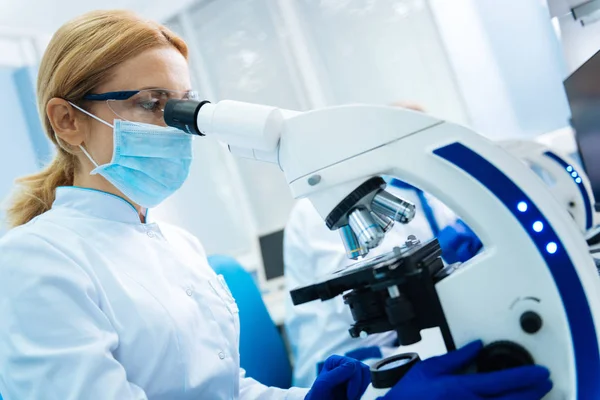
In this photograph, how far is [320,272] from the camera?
1.85m

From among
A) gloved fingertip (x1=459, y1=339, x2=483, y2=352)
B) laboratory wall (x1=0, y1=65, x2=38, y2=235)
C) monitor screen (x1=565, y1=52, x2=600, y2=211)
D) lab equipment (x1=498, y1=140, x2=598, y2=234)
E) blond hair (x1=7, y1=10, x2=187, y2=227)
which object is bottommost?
lab equipment (x1=498, y1=140, x2=598, y2=234)

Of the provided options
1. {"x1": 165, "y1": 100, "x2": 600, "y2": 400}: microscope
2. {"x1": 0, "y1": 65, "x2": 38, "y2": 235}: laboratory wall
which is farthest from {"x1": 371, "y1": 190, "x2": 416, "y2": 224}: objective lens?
{"x1": 0, "y1": 65, "x2": 38, "y2": 235}: laboratory wall

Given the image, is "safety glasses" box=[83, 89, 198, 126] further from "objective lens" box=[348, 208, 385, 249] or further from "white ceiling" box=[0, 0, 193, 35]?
"white ceiling" box=[0, 0, 193, 35]

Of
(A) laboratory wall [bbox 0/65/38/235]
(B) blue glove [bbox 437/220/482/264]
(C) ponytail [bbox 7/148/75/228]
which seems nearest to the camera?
(C) ponytail [bbox 7/148/75/228]

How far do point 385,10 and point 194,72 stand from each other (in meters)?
1.56

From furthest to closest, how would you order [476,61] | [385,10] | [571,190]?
[385,10] → [476,61] → [571,190]

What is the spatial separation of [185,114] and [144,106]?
0.33 meters

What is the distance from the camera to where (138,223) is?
1.17 meters

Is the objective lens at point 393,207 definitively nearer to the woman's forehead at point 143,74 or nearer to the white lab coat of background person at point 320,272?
the woman's forehead at point 143,74

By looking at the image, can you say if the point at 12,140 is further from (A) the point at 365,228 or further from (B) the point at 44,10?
(A) the point at 365,228

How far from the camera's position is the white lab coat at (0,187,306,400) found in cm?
81

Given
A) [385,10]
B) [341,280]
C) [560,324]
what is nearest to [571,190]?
[560,324]

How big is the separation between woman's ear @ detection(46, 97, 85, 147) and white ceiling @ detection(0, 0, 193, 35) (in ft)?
7.12

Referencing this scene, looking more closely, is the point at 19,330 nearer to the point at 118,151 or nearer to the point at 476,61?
the point at 118,151
